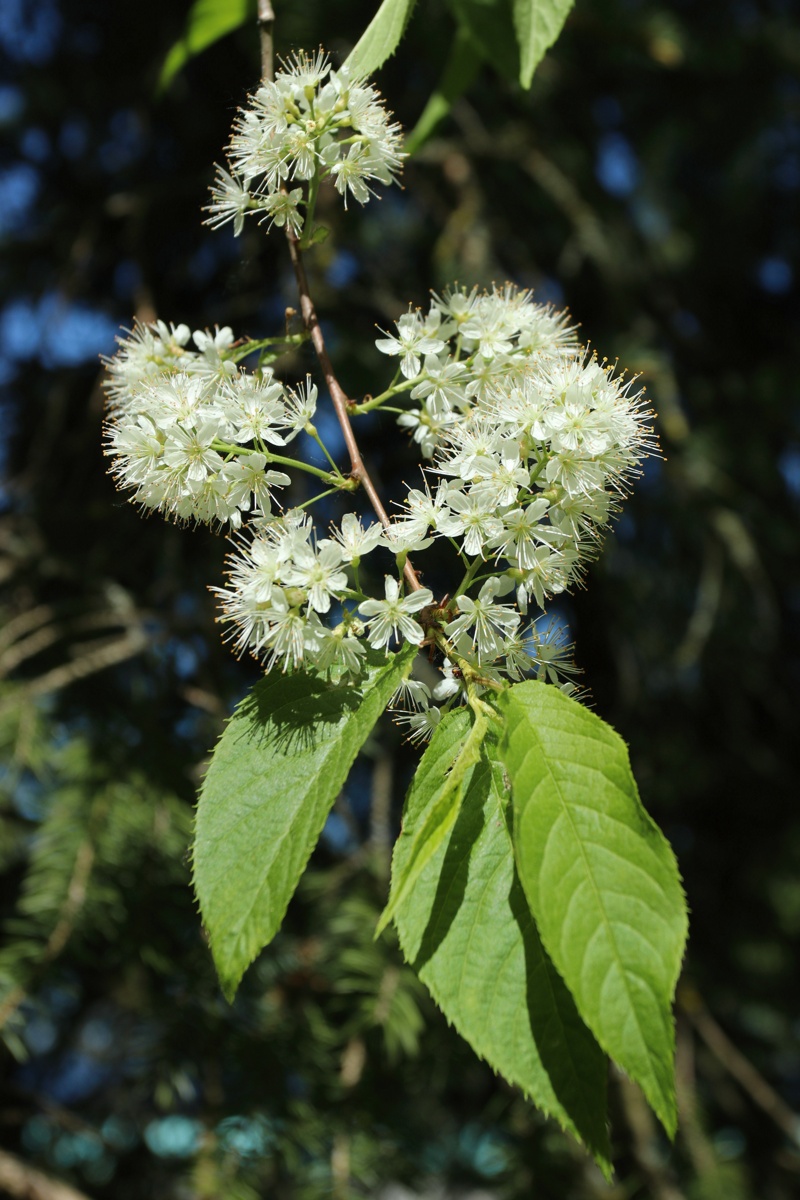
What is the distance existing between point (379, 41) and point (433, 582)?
3.64 ft

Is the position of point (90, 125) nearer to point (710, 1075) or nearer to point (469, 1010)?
point (469, 1010)

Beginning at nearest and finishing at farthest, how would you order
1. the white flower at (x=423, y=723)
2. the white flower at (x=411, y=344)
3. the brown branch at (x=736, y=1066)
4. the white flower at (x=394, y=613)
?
the white flower at (x=394, y=613) < the white flower at (x=423, y=723) < the white flower at (x=411, y=344) < the brown branch at (x=736, y=1066)

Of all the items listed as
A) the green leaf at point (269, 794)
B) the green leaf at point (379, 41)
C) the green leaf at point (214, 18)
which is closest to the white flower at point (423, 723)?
the green leaf at point (269, 794)

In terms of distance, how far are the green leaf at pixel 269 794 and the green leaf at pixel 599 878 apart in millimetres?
145

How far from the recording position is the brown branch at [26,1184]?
1563 millimetres

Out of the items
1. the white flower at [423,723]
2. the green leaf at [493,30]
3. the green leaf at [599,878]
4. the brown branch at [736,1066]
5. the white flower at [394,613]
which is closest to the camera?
the green leaf at [599,878]

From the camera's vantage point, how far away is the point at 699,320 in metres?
3.31

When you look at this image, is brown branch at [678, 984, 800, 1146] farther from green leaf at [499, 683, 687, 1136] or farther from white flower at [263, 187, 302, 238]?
white flower at [263, 187, 302, 238]

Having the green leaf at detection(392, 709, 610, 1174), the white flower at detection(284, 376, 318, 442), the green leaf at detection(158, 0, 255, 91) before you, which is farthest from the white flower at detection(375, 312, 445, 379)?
the green leaf at detection(158, 0, 255, 91)

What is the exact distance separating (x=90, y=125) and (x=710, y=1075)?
3015 millimetres

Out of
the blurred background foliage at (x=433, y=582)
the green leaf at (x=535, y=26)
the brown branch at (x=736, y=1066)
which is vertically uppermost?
the green leaf at (x=535, y=26)

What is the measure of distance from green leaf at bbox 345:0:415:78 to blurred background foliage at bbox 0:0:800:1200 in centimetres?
54

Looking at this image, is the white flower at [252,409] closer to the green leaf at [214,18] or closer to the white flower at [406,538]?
the white flower at [406,538]

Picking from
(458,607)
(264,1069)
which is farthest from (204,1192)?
(458,607)
